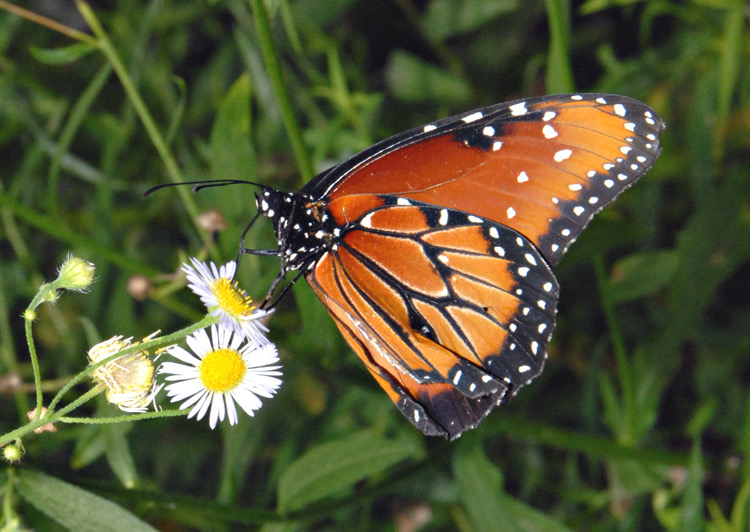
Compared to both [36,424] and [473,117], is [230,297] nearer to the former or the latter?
[36,424]

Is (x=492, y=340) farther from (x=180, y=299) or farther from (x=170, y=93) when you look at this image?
(x=170, y=93)

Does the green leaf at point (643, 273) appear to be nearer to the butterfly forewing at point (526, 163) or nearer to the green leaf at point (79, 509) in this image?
the butterfly forewing at point (526, 163)

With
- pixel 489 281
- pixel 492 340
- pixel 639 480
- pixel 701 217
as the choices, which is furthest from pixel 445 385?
pixel 701 217

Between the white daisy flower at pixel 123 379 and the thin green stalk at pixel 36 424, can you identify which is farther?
the white daisy flower at pixel 123 379

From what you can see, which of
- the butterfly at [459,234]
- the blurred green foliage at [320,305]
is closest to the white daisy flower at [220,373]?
the butterfly at [459,234]

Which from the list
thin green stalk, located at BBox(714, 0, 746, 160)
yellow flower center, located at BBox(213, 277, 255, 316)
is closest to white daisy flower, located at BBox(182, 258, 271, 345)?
yellow flower center, located at BBox(213, 277, 255, 316)

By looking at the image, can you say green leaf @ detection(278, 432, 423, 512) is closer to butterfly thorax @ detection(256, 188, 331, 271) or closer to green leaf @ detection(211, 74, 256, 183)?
butterfly thorax @ detection(256, 188, 331, 271)

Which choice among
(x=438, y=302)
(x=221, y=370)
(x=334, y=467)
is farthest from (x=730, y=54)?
(x=221, y=370)
